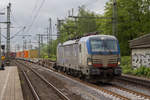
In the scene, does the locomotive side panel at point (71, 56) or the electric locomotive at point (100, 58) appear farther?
the locomotive side panel at point (71, 56)

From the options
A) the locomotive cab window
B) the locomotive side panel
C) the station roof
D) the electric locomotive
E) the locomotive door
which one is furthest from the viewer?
the station roof

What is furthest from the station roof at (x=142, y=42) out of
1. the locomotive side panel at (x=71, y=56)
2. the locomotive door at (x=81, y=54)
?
the locomotive door at (x=81, y=54)

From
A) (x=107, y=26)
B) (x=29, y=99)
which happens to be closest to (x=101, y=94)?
(x=29, y=99)

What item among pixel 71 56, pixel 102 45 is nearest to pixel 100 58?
pixel 102 45

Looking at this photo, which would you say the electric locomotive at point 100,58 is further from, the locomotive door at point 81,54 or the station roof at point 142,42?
the station roof at point 142,42

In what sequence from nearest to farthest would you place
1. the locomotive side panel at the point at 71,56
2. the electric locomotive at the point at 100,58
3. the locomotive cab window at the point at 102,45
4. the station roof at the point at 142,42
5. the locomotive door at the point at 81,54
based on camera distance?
the electric locomotive at the point at 100,58 → the locomotive cab window at the point at 102,45 → the locomotive door at the point at 81,54 → the locomotive side panel at the point at 71,56 → the station roof at the point at 142,42

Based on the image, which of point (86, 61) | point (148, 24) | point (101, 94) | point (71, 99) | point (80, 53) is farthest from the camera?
point (148, 24)

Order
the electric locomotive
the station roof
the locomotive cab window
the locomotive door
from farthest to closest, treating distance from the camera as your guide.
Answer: the station roof < the locomotive door < the locomotive cab window < the electric locomotive

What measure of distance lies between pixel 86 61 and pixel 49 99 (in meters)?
4.46

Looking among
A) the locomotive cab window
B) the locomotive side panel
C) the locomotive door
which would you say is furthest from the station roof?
the locomotive door

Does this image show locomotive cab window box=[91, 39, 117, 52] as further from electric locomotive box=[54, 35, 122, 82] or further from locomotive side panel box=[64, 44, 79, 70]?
locomotive side panel box=[64, 44, 79, 70]

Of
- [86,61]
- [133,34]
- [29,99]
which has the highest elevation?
[133,34]

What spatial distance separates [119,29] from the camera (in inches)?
1344

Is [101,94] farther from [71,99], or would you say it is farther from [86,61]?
[86,61]
